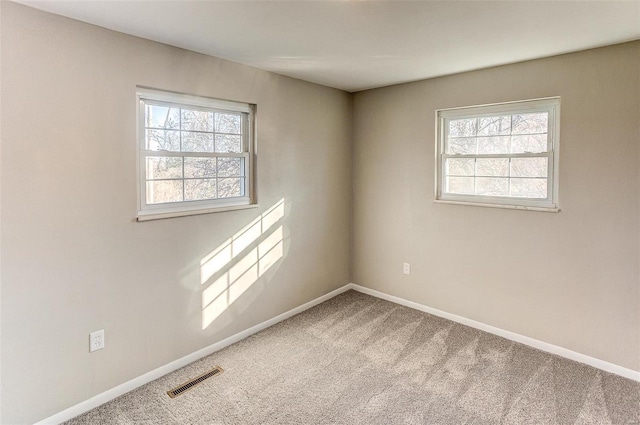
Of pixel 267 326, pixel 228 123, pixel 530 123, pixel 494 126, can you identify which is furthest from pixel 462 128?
pixel 267 326

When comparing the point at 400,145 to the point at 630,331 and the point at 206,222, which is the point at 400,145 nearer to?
the point at 206,222

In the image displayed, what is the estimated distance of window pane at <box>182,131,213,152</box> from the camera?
8.80ft

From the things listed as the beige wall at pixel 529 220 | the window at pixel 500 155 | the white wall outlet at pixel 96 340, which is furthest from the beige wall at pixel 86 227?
the window at pixel 500 155

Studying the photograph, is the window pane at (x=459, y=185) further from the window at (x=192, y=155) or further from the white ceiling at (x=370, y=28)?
the window at (x=192, y=155)

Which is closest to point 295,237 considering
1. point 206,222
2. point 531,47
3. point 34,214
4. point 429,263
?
point 206,222

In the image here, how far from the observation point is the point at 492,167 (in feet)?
A: 10.5

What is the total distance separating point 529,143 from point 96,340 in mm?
3472

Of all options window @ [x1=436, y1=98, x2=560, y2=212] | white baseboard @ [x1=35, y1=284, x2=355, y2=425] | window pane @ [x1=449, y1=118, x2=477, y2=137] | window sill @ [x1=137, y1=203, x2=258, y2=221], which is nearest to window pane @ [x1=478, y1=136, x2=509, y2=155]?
window @ [x1=436, y1=98, x2=560, y2=212]

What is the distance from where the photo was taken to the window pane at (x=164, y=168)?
8.21ft

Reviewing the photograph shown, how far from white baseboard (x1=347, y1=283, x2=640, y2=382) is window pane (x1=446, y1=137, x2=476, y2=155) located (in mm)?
1555

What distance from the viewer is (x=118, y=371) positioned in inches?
91.9

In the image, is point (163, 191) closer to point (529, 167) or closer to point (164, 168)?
point (164, 168)

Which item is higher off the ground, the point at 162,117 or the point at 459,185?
the point at 162,117

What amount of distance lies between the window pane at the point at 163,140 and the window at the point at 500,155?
7.67 ft
